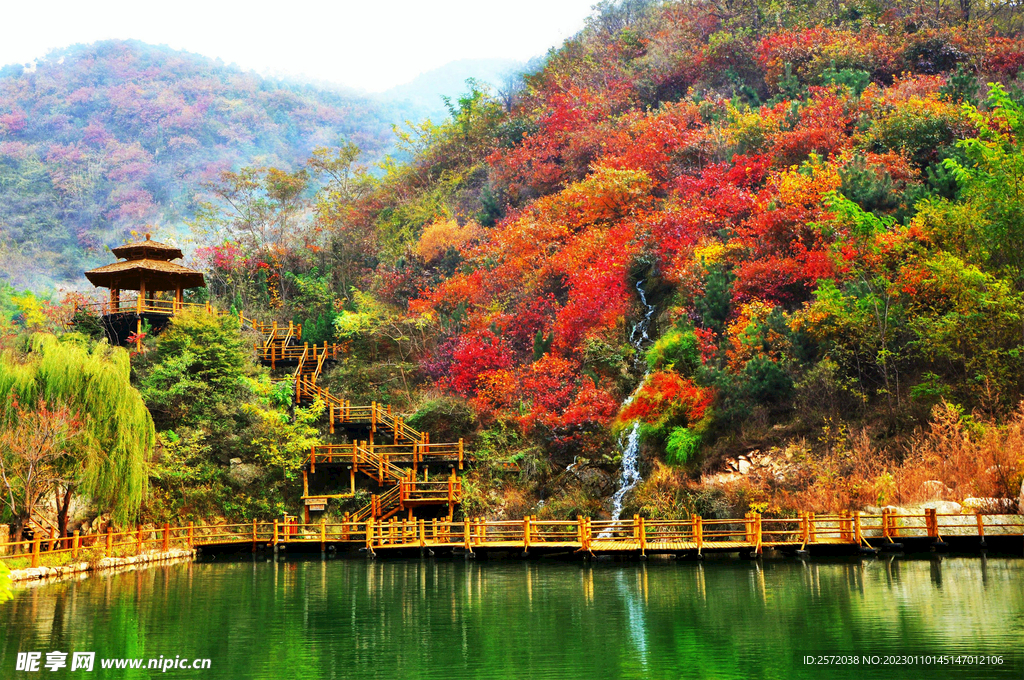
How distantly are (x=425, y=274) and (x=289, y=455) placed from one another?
1228cm

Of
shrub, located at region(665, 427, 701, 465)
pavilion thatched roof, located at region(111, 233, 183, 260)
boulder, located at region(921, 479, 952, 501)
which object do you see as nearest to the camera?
boulder, located at region(921, 479, 952, 501)

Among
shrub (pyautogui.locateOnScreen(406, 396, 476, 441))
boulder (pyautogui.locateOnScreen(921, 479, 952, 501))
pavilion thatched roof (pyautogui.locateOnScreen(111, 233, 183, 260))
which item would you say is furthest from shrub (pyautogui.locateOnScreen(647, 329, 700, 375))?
pavilion thatched roof (pyautogui.locateOnScreen(111, 233, 183, 260))

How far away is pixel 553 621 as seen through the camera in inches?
500

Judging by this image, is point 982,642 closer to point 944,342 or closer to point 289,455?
point 944,342

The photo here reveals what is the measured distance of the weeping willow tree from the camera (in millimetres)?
21688

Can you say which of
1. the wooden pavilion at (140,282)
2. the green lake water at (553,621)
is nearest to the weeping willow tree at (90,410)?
the green lake water at (553,621)

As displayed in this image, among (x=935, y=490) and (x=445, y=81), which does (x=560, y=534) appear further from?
(x=445, y=81)

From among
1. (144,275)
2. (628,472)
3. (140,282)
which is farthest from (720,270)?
(140,282)

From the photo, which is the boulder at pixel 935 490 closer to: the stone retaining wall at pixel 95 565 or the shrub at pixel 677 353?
the shrub at pixel 677 353

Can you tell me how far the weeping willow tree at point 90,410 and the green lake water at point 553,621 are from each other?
3.47 metres

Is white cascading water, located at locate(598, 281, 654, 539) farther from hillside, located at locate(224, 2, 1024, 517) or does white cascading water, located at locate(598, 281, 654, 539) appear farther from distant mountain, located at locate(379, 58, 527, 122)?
distant mountain, located at locate(379, 58, 527, 122)

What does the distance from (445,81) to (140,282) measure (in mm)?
83878

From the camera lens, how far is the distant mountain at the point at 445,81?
4222 inches

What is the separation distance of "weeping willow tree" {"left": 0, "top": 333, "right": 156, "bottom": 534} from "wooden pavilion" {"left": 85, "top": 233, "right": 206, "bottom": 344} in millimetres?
10114
